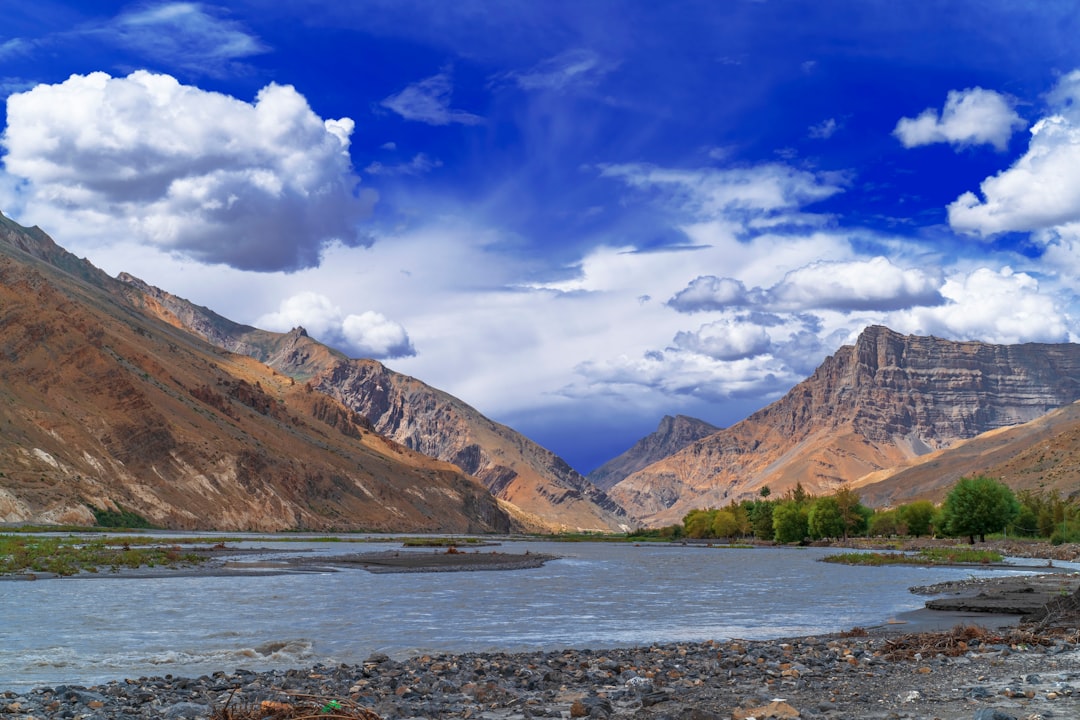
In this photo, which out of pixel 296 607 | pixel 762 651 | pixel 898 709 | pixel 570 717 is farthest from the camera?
pixel 296 607

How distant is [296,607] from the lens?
41562mm

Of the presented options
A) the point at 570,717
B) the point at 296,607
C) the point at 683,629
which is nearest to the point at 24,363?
the point at 296,607

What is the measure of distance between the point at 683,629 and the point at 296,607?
1777cm

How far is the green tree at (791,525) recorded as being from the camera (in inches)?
7003

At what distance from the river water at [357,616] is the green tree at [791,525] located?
377ft

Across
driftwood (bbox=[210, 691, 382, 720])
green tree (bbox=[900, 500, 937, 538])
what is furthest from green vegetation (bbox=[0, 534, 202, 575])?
green tree (bbox=[900, 500, 937, 538])

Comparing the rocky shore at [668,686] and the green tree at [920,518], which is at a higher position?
the rocky shore at [668,686]

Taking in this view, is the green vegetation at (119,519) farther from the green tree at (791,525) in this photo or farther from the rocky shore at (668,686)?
the rocky shore at (668,686)

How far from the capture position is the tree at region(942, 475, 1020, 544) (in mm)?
119625

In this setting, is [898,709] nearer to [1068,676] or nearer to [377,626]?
[1068,676]

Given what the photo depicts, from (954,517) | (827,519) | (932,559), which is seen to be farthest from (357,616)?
(827,519)

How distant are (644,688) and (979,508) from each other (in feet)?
377

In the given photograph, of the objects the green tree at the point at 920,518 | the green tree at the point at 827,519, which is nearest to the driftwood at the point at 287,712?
the green tree at the point at 920,518

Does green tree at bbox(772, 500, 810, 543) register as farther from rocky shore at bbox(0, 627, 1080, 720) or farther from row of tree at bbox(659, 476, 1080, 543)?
rocky shore at bbox(0, 627, 1080, 720)
